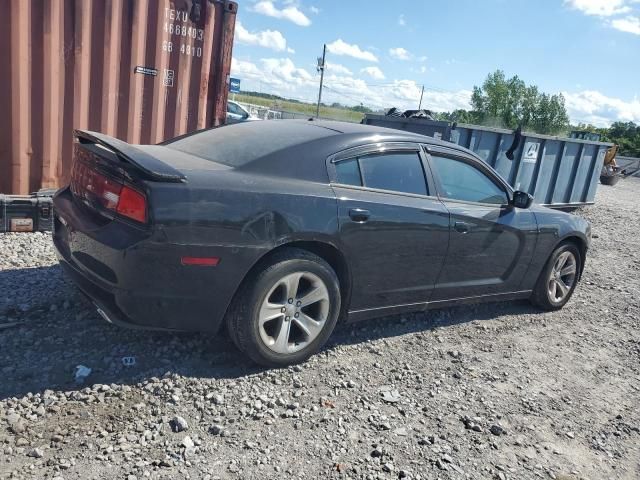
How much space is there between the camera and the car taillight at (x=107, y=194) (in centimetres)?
288

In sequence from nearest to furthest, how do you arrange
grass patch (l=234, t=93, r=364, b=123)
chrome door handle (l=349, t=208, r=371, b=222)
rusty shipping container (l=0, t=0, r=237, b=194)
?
chrome door handle (l=349, t=208, r=371, b=222) → rusty shipping container (l=0, t=0, r=237, b=194) → grass patch (l=234, t=93, r=364, b=123)

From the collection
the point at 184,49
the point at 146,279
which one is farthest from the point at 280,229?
the point at 184,49

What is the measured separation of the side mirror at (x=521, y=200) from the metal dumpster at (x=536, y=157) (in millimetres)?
4803

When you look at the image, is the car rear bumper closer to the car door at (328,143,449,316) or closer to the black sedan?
the black sedan

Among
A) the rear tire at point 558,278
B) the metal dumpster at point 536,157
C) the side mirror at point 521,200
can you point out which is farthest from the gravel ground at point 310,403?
the metal dumpster at point 536,157

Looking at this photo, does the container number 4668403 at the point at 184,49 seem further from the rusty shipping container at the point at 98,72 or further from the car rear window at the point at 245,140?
the car rear window at the point at 245,140

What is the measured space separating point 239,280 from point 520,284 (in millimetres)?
2920

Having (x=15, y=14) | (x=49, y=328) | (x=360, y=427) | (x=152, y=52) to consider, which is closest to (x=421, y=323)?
(x=360, y=427)

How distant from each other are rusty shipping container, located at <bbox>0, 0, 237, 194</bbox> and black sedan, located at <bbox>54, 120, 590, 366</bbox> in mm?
2363

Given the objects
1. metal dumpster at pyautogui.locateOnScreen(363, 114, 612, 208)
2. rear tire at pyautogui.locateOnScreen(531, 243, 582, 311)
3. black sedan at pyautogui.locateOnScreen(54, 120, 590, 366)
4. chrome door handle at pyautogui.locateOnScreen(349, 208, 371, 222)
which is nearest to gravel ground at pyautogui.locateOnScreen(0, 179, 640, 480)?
black sedan at pyautogui.locateOnScreen(54, 120, 590, 366)

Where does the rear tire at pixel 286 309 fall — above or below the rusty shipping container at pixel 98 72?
below

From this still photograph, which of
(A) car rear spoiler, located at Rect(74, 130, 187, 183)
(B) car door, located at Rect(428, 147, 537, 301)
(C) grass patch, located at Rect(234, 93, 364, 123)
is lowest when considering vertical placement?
(B) car door, located at Rect(428, 147, 537, 301)

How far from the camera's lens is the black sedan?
2.92 metres

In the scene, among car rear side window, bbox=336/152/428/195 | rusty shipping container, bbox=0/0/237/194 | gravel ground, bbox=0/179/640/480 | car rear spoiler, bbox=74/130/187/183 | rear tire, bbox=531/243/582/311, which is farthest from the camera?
rusty shipping container, bbox=0/0/237/194
